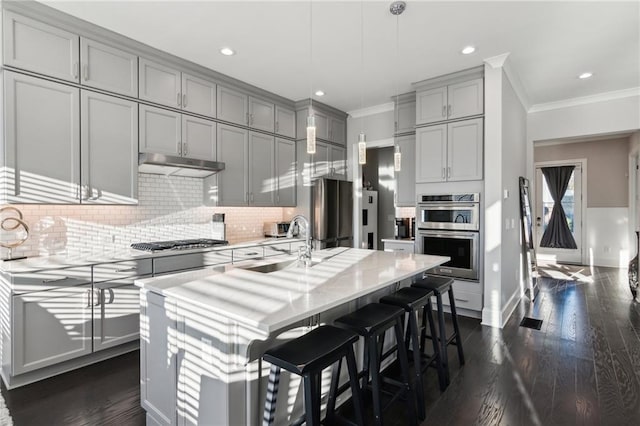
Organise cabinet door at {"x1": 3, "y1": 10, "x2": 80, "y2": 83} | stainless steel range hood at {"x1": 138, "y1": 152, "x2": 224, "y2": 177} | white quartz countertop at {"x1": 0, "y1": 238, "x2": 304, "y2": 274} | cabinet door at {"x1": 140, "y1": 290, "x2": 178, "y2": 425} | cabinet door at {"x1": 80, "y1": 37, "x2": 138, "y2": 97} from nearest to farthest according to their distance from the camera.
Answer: cabinet door at {"x1": 140, "y1": 290, "x2": 178, "y2": 425} → white quartz countertop at {"x1": 0, "y1": 238, "x2": 304, "y2": 274} → cabinet door at {"x1": 3, "y1": 10, "x2": 80, "y2": 83} → cabinet door at {"x1": 80, "y1": 37, "x2": 138, "y2": 97} → stainless steel range hood at {"x1": 138, "y1": 152, "x2": 224, "y2": 177}

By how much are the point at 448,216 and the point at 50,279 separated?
12.9 ft

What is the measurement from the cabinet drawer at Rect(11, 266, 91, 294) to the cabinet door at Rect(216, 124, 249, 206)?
1.69 m

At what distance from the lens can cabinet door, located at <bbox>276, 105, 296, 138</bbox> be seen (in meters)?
4.80

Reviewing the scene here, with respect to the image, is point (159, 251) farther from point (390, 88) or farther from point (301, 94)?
point (390, 88)

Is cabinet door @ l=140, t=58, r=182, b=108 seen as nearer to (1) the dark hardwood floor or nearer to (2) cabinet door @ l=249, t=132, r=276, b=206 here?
(2) cabinet door @ l=249, t=132, r=276, b=206

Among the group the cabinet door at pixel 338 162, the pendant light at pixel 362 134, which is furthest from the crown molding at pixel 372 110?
the cabinet door at pixel 338 162

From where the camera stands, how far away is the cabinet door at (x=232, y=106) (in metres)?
4.01

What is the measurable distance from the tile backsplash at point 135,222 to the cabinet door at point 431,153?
7.83 feet

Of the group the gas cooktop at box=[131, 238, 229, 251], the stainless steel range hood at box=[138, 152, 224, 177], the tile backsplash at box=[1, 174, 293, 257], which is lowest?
the gas cooktop at box=[131, 238, 229, 251]

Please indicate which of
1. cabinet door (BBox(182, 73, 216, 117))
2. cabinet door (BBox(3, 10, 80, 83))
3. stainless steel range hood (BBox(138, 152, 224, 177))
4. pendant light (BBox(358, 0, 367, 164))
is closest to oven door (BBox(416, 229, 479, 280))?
pendant light (BBox(358, 0, 367, 164))

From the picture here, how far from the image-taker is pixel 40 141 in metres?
2.66

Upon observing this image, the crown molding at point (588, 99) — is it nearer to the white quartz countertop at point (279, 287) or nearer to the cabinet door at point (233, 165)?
the white quartz countertop at point (279, 287)

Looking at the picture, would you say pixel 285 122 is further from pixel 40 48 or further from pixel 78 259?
pixel 78 259

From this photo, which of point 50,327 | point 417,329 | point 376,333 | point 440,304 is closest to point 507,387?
point 440,304
